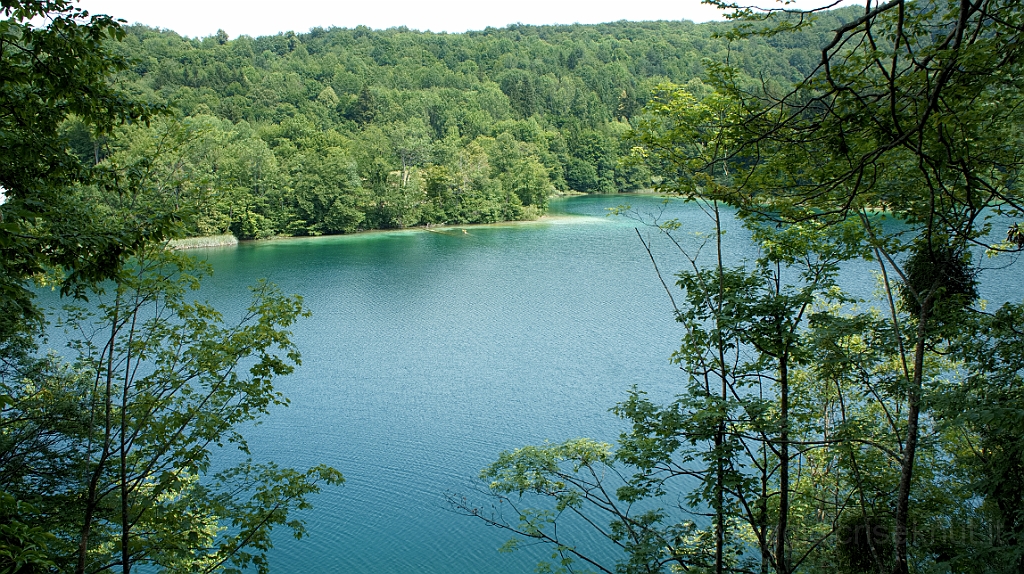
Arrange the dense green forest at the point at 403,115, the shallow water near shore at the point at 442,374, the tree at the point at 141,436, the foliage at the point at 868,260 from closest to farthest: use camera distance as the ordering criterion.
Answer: the foliage at the point at 868,260
the tree at the point at 141,436
the shallow water near shore at the point at 442,374
the dense green forest at the point at 403,115

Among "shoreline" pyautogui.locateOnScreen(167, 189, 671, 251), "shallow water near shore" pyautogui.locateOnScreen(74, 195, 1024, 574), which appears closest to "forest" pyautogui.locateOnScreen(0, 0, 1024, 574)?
"shallow water near shore" pyautogui.locateOnScreen(74, 195, 1024, 574)

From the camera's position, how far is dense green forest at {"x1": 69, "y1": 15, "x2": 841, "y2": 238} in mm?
40062

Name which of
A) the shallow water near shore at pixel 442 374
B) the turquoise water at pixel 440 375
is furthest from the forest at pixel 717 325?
the turquoise water at pixel 440 375

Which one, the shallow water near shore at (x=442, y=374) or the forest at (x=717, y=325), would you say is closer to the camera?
the forest at (x=717, y=325)

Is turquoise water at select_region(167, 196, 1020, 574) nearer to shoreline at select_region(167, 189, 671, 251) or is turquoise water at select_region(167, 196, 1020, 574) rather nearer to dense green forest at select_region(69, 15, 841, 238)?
shoreline at select_region(167, 189, 671, 251)

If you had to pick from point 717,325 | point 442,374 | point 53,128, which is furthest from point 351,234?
point 717,325

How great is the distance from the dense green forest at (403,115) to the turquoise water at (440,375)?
211 inches

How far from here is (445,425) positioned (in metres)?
14.0

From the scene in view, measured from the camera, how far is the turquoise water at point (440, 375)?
10664 mm

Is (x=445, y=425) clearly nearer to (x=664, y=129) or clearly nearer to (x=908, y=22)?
(x=664, y=129)

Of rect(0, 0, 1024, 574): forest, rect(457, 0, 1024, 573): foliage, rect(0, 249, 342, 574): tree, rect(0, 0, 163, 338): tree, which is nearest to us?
rect(457, 0, 1024, 573): foliage

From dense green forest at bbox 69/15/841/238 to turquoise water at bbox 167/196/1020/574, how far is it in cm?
536

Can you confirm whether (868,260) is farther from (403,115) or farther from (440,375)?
(403,115)

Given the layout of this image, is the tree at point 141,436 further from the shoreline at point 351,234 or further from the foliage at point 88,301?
the shoreline at point 351,234
